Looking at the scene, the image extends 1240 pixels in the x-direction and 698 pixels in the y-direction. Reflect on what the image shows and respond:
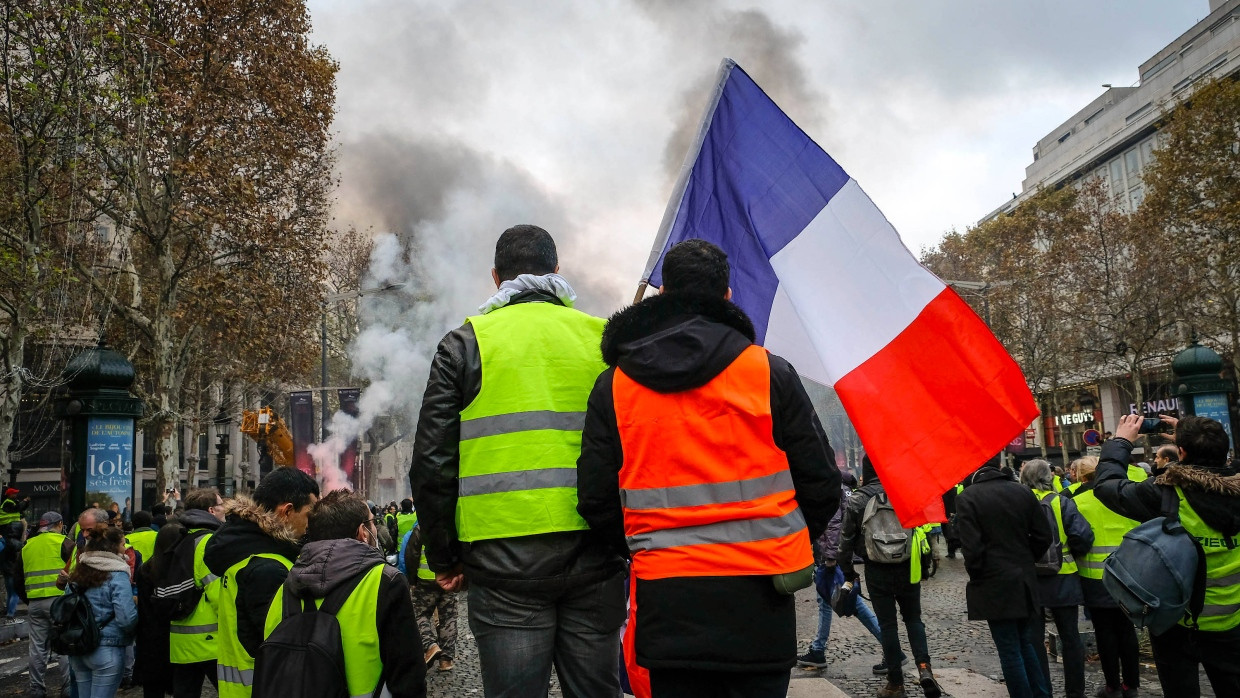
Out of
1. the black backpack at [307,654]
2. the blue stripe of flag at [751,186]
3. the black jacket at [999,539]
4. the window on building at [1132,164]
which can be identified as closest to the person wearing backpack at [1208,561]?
the black jacket at [999,539]

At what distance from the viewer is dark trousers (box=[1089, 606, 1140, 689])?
609 centimetres

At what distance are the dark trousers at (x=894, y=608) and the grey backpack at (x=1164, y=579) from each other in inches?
91.6

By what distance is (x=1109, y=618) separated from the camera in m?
6.11

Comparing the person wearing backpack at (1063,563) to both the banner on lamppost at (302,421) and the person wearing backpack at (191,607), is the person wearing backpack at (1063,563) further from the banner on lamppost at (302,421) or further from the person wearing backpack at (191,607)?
the banner on lamppost at (302,421)

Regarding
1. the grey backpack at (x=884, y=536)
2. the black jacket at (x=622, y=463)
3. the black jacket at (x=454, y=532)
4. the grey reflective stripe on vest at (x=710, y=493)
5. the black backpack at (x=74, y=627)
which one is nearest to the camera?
the black jacket at (x=622, y=463)

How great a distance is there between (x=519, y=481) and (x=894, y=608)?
453 centimetres

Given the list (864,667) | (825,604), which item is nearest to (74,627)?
(825,604)

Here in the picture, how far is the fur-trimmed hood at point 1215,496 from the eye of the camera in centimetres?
412

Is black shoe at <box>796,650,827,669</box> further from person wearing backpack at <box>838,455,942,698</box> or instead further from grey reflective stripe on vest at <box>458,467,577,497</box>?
grey reflective stripe on vest at <box>458,467,577,497</box>

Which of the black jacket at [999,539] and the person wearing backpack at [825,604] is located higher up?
the black jacket at [999,539]

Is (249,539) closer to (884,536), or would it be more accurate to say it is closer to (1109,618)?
(884,536)

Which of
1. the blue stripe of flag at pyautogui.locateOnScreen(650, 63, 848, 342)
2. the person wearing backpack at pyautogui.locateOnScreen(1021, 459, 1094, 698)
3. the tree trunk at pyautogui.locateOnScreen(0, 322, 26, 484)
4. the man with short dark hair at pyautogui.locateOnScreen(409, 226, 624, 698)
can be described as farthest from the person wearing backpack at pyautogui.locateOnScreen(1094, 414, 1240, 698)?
the tree trunk at pyautogui.locateOnScreen(0, 322, 26, 484)

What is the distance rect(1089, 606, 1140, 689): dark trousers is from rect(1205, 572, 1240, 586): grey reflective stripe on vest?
2.12 meters

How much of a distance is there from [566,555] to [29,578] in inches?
323
